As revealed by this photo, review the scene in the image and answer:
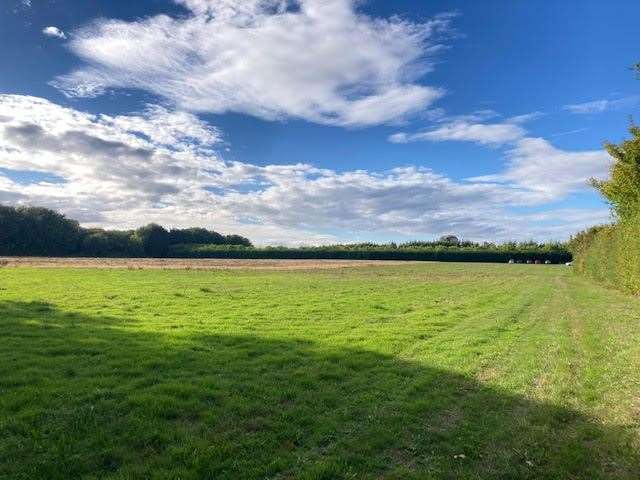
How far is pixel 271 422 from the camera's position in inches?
278

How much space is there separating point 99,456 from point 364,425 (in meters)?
3.48

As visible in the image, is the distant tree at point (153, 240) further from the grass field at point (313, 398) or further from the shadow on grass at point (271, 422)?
the shadow on grass at point (271, 422)

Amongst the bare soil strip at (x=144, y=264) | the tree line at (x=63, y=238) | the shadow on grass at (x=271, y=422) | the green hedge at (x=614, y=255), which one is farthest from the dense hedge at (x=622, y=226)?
Answer: the tree line at (x=63, y=238)

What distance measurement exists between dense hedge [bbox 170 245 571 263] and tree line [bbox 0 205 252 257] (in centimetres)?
1485

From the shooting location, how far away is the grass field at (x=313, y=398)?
19.3ft

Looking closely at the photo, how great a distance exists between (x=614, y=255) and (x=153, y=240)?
10818 cm

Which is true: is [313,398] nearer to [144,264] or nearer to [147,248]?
[144,264]

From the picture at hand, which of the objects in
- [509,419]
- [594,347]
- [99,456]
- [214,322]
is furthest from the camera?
[214,322]

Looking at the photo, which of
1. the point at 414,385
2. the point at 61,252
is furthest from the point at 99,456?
Answer: the point at 61,252

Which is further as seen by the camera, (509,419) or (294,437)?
(509,419)

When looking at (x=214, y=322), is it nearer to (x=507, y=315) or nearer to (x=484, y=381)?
(x=484, y=381)

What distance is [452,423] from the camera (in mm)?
7344

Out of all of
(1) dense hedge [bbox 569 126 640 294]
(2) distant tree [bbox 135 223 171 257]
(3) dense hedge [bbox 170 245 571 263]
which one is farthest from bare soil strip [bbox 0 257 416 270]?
(2) distant tree [bbox 135 223 171 257]

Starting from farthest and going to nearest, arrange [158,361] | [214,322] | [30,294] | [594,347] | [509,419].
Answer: [30,294] < [214,322] < [594,347] < [158,361] < [509,419]
